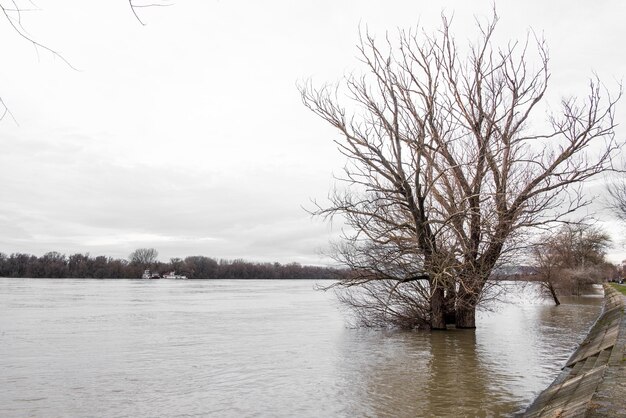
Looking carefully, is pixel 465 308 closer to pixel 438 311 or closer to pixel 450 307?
pixel 450 307

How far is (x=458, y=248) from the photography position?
17.7 m

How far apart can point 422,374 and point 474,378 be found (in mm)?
1207

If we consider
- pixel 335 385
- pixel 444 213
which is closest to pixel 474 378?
pixel 335 385

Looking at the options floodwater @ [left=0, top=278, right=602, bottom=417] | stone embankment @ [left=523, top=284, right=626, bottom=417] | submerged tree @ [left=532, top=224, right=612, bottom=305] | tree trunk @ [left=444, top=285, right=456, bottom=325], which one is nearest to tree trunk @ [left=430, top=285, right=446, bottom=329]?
tree trunk @ [left=444, top=285, right=456, bottom=325]

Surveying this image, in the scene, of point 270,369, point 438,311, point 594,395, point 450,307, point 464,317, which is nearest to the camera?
point 594,395

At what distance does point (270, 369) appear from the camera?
1278 centimetres

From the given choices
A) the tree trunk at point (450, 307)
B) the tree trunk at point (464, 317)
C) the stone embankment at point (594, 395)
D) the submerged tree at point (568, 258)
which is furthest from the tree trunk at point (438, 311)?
the stone embankment at point (594, 395)

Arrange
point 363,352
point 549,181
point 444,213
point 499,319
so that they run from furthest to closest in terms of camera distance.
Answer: point 499,319 < point 444,213 < point 549,181 < point 363,352

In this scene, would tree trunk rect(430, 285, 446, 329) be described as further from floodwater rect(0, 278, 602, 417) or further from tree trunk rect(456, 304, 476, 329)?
tree trunk rect(456, 304, 476, 329)

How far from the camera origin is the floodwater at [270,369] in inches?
363

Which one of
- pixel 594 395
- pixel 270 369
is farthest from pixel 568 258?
pixel 594 395

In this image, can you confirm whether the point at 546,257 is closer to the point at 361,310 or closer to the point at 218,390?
the point at 361,310

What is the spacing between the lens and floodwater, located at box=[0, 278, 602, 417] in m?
9.21

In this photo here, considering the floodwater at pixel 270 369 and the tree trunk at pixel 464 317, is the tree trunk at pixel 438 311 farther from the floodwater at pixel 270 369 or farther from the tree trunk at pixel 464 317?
the tree trunk at pixel 464 317
